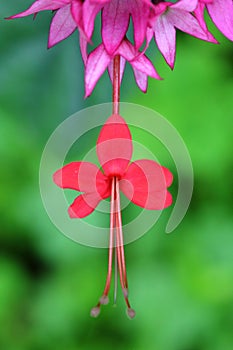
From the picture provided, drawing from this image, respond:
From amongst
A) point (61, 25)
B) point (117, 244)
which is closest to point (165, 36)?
point (61, 25)

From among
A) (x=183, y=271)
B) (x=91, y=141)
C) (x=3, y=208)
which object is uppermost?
(x=91, y=141)

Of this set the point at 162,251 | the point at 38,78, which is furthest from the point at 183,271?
the point at 38,78

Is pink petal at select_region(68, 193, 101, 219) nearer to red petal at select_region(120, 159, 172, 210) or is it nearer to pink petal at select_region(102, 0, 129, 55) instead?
red petal at select_region(120, 159, 172, 210)

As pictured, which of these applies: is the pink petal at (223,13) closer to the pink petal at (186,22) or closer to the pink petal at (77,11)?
the pink petal at (186,22)

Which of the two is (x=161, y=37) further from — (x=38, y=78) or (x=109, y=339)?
(x=109, y=339)

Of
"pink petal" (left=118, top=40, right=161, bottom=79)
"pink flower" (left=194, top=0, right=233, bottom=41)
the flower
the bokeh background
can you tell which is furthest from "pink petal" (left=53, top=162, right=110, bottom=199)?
the bokeh background

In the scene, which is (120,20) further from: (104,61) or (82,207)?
(82,207)
